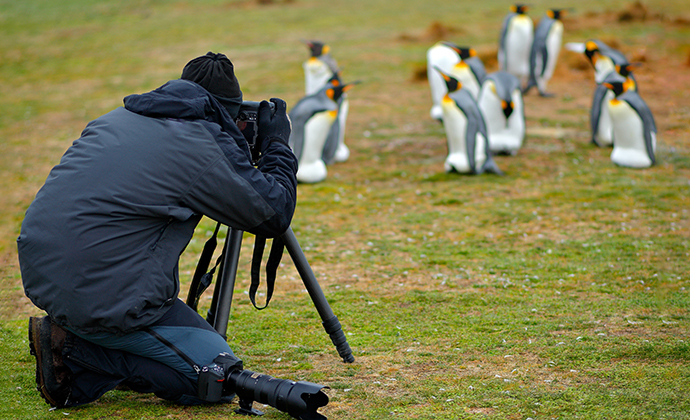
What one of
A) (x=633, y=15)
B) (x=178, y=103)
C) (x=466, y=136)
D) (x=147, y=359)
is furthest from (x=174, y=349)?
(x=633, y=15)

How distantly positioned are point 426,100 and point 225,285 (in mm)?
8742

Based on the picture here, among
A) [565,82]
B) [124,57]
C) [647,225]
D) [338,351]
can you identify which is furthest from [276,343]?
[124,57]

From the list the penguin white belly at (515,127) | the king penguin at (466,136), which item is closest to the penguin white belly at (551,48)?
the penguin white belly at (515,127)

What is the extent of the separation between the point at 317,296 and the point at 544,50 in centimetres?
908

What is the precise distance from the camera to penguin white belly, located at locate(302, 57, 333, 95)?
937 cm

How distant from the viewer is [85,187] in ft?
7.96

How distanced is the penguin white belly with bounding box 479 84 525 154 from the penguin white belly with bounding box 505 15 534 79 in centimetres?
325

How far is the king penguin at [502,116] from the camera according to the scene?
802cm

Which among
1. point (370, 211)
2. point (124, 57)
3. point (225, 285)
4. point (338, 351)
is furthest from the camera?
point (124, 57)

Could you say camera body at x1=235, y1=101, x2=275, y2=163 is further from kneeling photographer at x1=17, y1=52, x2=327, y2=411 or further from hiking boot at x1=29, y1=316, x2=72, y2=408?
hiking boot at x1=29, y1=316, x2=72, y2=408

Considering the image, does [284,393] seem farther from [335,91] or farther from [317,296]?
[335,91]

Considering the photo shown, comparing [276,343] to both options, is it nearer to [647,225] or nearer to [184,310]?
[184,310]

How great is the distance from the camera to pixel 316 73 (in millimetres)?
9430

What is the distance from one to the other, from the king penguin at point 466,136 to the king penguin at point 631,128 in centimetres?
139
